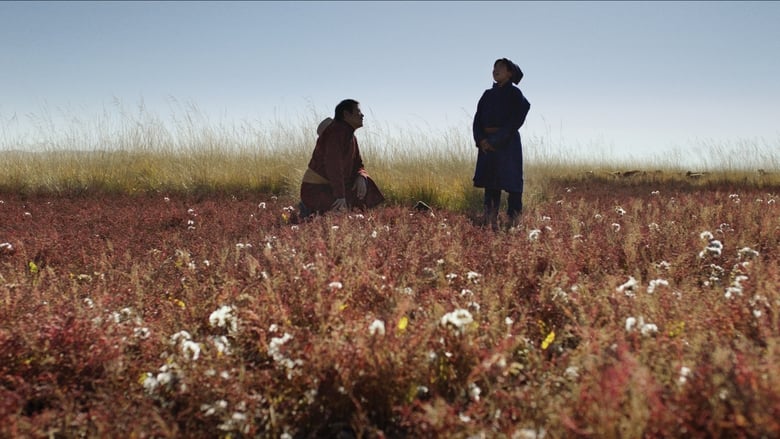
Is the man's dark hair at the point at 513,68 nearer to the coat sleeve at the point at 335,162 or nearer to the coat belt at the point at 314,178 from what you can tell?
the coat sleeve at the point at 335,162

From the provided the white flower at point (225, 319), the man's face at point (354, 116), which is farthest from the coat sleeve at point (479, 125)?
the white flower at point (225, 319)

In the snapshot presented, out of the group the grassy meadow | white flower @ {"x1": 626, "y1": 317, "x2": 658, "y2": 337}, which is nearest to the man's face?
the grassy meadow

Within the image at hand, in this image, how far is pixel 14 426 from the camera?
2.28 metres

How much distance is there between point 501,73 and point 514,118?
1.84 ft

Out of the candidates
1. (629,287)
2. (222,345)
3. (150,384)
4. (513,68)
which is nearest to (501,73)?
(513,68)

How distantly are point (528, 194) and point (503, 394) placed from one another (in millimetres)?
8059

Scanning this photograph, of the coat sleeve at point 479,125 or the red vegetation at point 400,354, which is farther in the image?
the coat sleeve at point 479,125

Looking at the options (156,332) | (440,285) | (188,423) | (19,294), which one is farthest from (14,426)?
(440,285)

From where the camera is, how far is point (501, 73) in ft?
24.2

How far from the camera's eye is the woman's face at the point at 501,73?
736 centimetres

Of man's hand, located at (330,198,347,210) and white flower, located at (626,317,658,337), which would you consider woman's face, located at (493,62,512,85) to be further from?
white flower, located at (626,317,658,337)

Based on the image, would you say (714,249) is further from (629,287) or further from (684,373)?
(684,373)

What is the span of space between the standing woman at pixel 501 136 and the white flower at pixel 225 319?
4501 millimetres

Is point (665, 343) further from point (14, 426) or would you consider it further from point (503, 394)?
point (14, 426)
